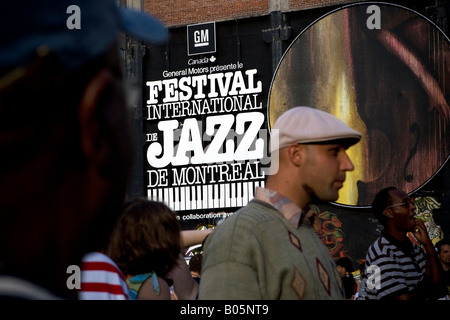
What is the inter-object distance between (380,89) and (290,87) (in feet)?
7.17

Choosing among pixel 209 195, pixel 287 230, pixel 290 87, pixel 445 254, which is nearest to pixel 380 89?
pixel 290 87

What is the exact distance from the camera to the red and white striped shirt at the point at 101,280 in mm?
2379

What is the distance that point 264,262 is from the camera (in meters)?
2.54

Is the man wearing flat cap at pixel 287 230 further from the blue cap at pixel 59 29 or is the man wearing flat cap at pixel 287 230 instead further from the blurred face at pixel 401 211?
the blurred face at pixel 401 211

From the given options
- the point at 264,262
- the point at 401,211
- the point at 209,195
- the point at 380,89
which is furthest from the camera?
the point at 209,195

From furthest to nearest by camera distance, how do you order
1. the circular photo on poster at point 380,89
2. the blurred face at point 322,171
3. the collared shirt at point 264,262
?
the circular photo on poster at point 380,89 < the blurred face at point 322,171 < the collared shirt at point 264,262

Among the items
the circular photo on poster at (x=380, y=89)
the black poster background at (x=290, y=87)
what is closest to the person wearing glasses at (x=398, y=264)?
the black poster background at (x=290, y=87)

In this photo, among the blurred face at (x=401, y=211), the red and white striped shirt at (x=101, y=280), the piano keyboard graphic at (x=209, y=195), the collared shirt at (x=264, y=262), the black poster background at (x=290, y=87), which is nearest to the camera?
the red and white striped shirt at (x=101, y=280)

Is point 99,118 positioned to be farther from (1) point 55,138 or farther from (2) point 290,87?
(2) point 290,87

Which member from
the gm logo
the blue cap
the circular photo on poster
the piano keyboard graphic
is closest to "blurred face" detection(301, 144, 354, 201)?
the blue cap

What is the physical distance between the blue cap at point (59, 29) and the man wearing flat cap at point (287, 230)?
1747mm

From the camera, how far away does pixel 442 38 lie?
16891mm

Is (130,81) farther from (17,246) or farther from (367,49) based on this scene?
(367,49)

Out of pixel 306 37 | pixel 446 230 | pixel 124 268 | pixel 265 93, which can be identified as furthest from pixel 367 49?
pixel 124 268
